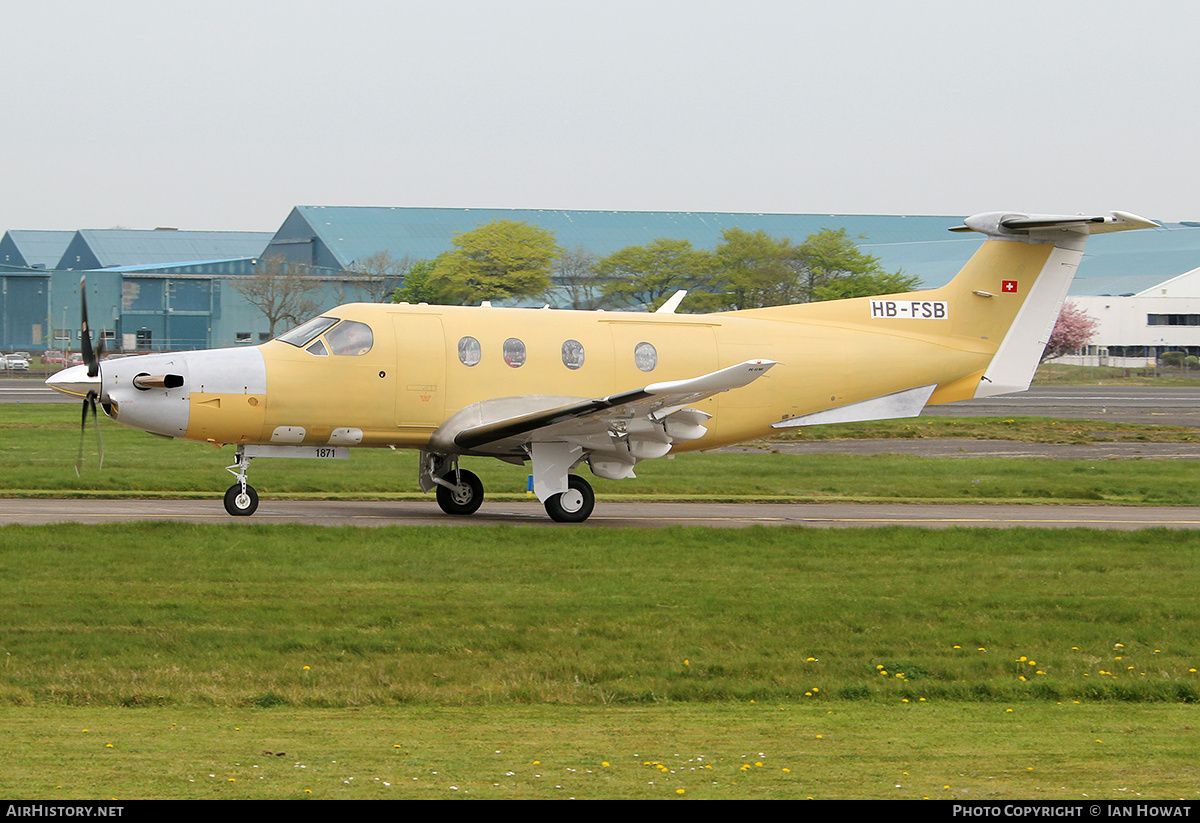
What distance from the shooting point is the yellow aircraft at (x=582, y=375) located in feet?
65.8

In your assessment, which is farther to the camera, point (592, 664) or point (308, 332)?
point (308, 332)

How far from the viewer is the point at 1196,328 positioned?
329 ft

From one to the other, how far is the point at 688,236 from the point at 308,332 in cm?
8348

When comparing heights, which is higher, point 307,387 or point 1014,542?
point 307,387

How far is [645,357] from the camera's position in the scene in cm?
2208

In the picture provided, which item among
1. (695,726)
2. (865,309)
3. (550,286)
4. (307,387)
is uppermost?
(550,286)

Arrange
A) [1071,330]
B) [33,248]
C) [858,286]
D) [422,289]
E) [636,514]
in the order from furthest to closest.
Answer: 1. [33,248]
2. [1071,330]
3. [858,286]
4. [422,289]
5. [636,514]

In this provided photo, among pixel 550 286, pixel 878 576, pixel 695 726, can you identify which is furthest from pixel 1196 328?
pixel 695 726

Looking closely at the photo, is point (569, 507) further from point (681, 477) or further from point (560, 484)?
point (681, 477)

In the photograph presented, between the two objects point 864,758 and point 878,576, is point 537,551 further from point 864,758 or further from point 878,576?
point 864,758

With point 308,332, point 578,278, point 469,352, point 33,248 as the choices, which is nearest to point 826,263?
point 578,278

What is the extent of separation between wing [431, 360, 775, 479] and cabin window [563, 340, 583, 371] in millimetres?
602

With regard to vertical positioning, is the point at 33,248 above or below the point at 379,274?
above
